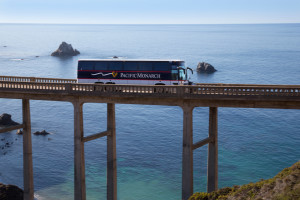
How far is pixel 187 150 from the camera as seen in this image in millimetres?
35156

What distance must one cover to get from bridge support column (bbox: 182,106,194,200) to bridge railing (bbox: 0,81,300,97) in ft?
6.30

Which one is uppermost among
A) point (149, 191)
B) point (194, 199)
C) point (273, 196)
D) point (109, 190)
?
point (273, 196)

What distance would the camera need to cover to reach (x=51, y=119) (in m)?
93.9

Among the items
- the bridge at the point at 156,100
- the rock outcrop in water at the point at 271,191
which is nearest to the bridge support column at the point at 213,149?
the bridge at the point at 156,100

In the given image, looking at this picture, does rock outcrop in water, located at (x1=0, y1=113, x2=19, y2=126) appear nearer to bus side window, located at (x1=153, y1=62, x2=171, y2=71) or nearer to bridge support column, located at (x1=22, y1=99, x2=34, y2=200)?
bridge support column, located at (x1=22, y1=99, x2=34, y2=200)

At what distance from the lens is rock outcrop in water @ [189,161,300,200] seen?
79.3 ft

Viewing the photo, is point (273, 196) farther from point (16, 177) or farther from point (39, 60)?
point (39, 60)

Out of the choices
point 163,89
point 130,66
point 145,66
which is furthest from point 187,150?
point 130,66

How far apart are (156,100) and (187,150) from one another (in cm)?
560

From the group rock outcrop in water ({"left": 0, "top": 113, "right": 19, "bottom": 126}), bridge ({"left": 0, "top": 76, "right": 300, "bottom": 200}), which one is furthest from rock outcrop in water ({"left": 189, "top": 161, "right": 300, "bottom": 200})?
rock outcrop in water ({"left": 0, "top": 113, "right": 19, "bottom": 126})

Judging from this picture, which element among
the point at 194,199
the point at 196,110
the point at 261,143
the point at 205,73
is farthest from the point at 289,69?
the point at 194,199

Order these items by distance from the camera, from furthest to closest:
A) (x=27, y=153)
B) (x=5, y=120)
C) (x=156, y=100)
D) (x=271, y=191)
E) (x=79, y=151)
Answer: (x=5, y=120)
(x=27, y=153)
(x=79, y=151)
(x=156, y=100)
(x=271, y=191)

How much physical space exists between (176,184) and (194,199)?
102 ft

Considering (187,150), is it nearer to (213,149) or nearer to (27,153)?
(213,149)
